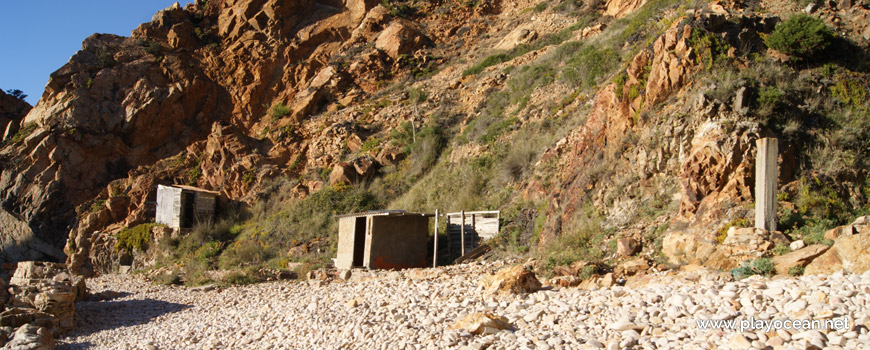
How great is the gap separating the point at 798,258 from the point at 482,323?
4.28m

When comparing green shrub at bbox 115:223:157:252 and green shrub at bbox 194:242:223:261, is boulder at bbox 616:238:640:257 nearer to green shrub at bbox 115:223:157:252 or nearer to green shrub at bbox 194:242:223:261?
green shrub at bbox 194:242:223:261

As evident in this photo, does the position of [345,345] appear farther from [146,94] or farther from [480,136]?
[146,94]

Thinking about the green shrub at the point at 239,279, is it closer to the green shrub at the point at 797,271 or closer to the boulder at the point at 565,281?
the boulder at the point at 565,281

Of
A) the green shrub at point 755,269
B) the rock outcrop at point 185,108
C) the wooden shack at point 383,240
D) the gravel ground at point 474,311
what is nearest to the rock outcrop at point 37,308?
the gravel ground at point 474,311

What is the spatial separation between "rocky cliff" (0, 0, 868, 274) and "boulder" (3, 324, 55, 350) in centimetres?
961

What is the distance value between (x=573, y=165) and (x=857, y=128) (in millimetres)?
5701

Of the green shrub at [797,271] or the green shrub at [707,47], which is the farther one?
the green shrub at [707,47]

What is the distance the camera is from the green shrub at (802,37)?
1088 cm

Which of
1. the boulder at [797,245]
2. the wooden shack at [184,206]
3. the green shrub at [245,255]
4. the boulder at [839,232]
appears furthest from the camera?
the wooden shack at [184,206]

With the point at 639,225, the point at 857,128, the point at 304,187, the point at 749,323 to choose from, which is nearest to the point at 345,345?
the point at 749,323

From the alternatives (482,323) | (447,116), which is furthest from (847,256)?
(447,116)

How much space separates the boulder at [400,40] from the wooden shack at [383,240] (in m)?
17.3

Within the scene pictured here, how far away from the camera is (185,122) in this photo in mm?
32062

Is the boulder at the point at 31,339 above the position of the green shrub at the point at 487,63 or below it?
below
